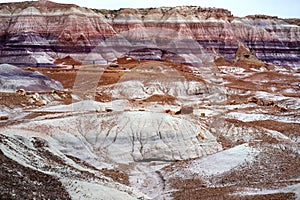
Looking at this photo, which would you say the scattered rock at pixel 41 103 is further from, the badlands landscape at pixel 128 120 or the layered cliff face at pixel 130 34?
the layered cliff face at pixel 130 34

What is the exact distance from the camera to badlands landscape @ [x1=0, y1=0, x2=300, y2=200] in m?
19.2

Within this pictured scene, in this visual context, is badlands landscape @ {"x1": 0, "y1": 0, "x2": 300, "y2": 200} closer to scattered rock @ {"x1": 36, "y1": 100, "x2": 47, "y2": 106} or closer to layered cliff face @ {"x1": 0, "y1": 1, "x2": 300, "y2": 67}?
scattered rock @ {"x1": 36, "y1": 100, "x2": 47, "y2": 106}

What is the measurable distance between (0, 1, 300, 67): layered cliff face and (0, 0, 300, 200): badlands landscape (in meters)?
0.40

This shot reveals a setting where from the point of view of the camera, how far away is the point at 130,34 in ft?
347

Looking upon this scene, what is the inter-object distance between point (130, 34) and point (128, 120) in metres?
78.9

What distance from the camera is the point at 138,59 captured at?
307ft

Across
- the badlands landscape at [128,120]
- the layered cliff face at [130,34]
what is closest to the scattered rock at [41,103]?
the badlands landscape at [128,120]

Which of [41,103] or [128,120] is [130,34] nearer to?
[41,103]

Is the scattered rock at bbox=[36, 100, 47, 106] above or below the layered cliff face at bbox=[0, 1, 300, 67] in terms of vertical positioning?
below

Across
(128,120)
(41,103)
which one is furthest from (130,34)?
(128,120)

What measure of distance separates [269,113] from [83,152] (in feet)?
79.3

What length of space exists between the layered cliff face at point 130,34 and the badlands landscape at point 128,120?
1.32ft

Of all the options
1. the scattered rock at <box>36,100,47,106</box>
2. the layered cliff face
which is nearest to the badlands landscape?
the scattered rock at <box>36,100,47,106</box>

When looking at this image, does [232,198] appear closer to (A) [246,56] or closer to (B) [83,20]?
(B) [83,20]
